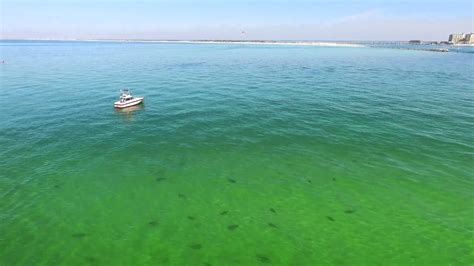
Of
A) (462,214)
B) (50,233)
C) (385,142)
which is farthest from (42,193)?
(385,142)

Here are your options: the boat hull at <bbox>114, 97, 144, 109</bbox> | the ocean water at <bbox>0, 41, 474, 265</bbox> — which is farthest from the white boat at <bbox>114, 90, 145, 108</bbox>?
the ocean water at <bbox>0, 41, 474, 265</bbox>

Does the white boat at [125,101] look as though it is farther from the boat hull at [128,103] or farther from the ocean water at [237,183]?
the ocean water at [237,183]

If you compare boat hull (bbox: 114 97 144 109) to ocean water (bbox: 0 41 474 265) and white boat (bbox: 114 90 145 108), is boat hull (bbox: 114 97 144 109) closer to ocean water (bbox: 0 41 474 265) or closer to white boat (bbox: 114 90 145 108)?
white boat (bbox: 114 90 145 108)

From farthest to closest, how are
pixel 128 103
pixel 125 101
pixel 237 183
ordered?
pixel 125 101 → pixel 128 103 → pixel 237 183

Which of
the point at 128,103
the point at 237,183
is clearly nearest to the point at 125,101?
the point at 128,103

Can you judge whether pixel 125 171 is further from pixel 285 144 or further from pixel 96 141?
pixel 285 144

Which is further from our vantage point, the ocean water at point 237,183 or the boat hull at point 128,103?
the boat hull at point 128,103

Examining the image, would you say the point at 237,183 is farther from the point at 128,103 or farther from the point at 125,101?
the point at 125,101

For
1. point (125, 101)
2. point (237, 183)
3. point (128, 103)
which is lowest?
point (237, 183)

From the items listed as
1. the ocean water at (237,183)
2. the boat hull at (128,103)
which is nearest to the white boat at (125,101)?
the boat hull at (128,103)
